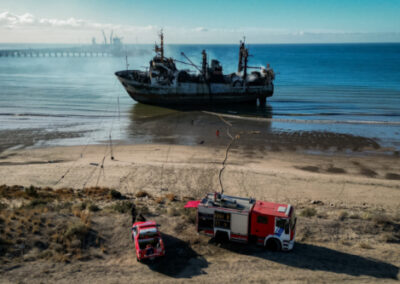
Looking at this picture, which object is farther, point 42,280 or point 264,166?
point 264,166

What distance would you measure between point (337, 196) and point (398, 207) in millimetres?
3493

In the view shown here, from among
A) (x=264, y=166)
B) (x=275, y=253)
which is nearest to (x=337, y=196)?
(x=264, y=166)

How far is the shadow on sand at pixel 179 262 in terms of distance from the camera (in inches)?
525

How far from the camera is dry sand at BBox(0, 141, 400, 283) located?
1328cm

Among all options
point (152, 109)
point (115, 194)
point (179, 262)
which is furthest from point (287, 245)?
point (152, 109)

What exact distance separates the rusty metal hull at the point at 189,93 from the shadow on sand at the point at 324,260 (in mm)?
41960

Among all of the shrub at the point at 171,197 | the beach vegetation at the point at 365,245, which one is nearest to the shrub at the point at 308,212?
the beach vegetation at the point at 365,245

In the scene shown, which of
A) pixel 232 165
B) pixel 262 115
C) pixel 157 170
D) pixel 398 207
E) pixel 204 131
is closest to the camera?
pixel 398 207

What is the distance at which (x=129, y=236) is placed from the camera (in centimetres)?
1582

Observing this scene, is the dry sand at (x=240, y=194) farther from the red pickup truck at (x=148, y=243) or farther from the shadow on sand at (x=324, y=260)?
the red pickup truck at (x=148, y=243)

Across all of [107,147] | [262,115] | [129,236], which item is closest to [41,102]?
[107,147]

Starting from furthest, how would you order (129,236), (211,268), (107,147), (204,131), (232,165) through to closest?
(204,131) → (107,147) → (232,165) → (129,236) → (211,268)

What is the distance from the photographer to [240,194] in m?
21.8

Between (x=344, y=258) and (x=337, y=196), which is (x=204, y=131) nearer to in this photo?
(x=337, y=196)
